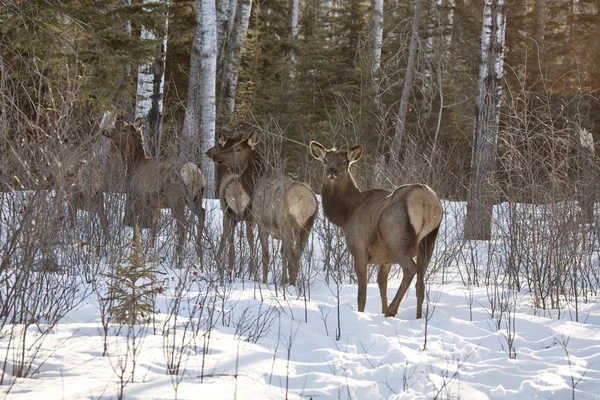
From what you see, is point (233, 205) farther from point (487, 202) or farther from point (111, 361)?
point (111, 361)

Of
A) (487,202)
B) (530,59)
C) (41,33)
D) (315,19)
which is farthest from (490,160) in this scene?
(315,19)

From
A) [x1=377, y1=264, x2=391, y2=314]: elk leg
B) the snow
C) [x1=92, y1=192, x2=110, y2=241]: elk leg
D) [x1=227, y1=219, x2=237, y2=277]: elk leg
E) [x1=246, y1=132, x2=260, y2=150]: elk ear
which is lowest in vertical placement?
the snow

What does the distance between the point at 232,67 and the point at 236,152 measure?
12666 mm

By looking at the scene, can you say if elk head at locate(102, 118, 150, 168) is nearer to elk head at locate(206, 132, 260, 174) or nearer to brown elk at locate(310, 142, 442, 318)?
elk head at locate(206, 132, 260, 174)

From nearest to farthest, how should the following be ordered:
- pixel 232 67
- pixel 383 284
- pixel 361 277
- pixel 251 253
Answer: pixel 361 277 < pixel 383 284 < pixel 251 253 < pixel 232 67

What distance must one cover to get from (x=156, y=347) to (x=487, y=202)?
8158 mm

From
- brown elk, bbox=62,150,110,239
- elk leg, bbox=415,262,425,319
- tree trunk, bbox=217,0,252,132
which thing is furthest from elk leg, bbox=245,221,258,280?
tree trunk, bbox=217,0,252,132

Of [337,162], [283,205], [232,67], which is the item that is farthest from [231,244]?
[232,67]

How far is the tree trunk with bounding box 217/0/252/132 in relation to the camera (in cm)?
2248

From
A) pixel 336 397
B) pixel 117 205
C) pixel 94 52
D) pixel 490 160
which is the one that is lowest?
pixel 336 397

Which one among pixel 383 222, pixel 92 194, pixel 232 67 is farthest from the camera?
pixel 232 67

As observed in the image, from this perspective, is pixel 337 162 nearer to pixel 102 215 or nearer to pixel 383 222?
pixel 383 222

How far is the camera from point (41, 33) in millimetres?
11445

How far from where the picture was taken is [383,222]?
730 cm
